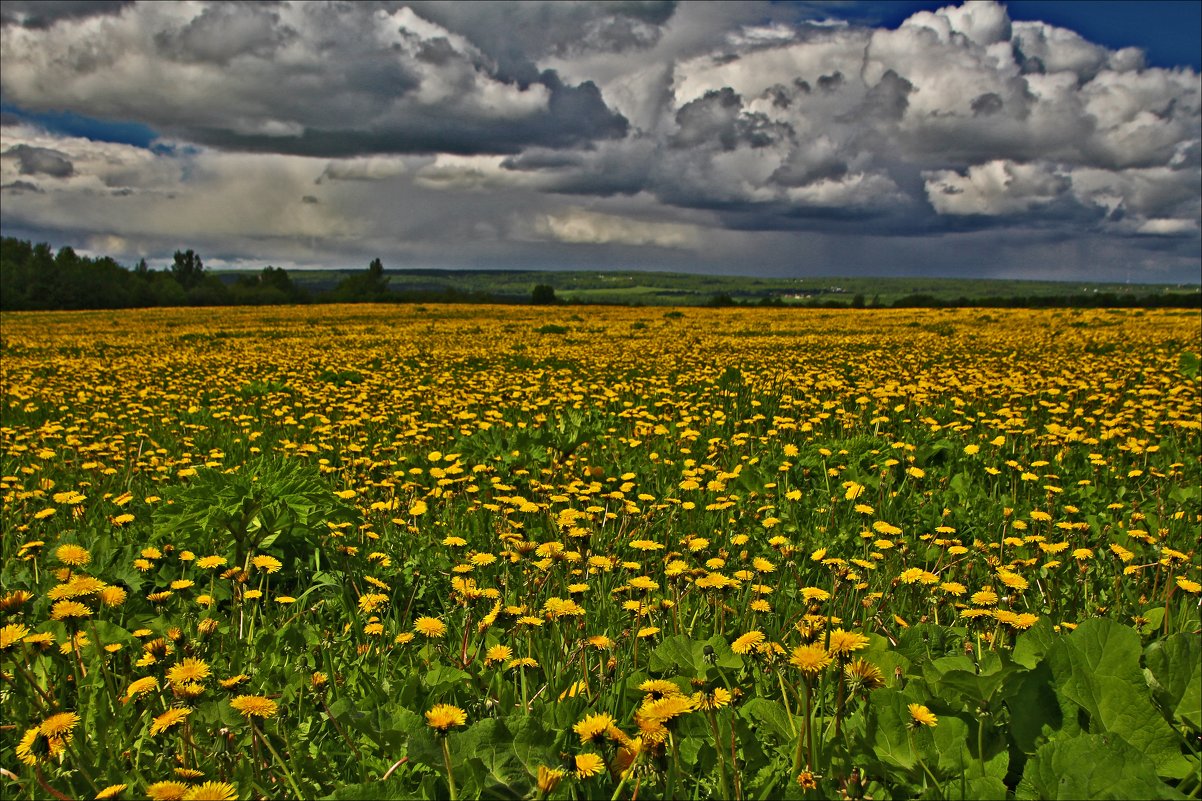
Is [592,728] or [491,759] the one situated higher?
[592,728]

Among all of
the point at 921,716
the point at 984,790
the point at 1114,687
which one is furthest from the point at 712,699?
the point at 1114,687

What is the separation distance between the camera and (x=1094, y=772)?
4.89 ft

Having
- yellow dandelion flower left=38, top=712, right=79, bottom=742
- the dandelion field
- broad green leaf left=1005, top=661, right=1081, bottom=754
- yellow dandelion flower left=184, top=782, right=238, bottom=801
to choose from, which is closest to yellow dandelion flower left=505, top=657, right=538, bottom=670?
the dandelion field

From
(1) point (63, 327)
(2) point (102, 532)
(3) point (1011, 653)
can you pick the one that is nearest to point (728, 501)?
(3) point (1011, 653)

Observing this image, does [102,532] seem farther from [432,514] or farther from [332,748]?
[332,748]

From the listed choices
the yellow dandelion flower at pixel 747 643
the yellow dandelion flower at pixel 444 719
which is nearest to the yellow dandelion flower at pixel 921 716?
the yellow dandelion flower at pixel 747 643

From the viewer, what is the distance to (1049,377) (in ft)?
33.6

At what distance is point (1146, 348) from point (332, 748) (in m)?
17.7

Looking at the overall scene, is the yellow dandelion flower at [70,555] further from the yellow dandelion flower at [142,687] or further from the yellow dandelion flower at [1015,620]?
the yellow dandelion flower at [1015,620]

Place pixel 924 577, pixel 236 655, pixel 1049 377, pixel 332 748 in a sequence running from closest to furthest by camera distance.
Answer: pixel 332 748, pixel 236 655, pixel 924 577, pixel 1049 377

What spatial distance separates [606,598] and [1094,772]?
194cm

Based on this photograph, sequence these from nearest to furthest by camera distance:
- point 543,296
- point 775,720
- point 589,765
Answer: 1. point 589,765
2. point 775,720
3. point 543,296

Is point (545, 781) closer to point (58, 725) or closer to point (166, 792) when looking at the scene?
point (166, 792)

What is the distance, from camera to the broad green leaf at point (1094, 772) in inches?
56.7
